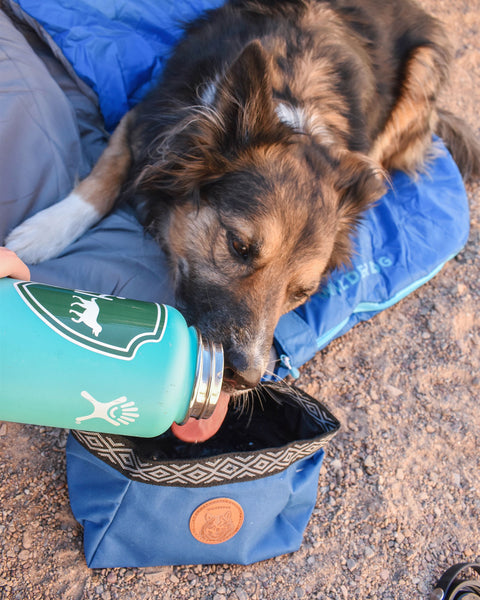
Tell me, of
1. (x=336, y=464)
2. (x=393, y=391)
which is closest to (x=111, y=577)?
(x=336, y=464)

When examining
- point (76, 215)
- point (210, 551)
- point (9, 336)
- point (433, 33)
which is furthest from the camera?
point (433, 33)

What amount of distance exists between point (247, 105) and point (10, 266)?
1.40 metres

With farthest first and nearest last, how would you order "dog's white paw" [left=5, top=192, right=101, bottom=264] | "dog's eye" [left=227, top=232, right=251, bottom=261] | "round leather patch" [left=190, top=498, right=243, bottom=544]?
"dog's white paw" [left=5, top=192, right=101, bottom=264]
"dog's eye" [left=227, top=232, right=251, bottom=261]
"round leather patch" [left=190, top=498, right=243, bottom=544]

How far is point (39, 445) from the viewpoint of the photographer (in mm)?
2619

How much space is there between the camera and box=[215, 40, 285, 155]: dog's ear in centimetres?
240

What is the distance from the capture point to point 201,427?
228 centimetres

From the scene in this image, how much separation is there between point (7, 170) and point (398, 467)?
9.08 ft

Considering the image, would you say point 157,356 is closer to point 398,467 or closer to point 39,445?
point 39,445

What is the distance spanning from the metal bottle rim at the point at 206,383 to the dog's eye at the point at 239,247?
95 cm

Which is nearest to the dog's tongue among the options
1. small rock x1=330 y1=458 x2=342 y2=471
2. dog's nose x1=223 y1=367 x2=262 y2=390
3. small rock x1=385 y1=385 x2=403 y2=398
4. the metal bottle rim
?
dog's nose x1=223 y1=367 x2=262 y2=390

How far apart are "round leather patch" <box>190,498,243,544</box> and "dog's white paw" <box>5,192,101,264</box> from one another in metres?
1.57

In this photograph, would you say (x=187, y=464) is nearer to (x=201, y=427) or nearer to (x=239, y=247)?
(x=201, y=427)

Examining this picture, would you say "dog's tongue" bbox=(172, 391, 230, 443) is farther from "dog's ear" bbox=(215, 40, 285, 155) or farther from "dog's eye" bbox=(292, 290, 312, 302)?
"dog's ear" bbox=(215, 40, 285, 155)

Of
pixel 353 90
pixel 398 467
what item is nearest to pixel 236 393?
pixel 398 467
